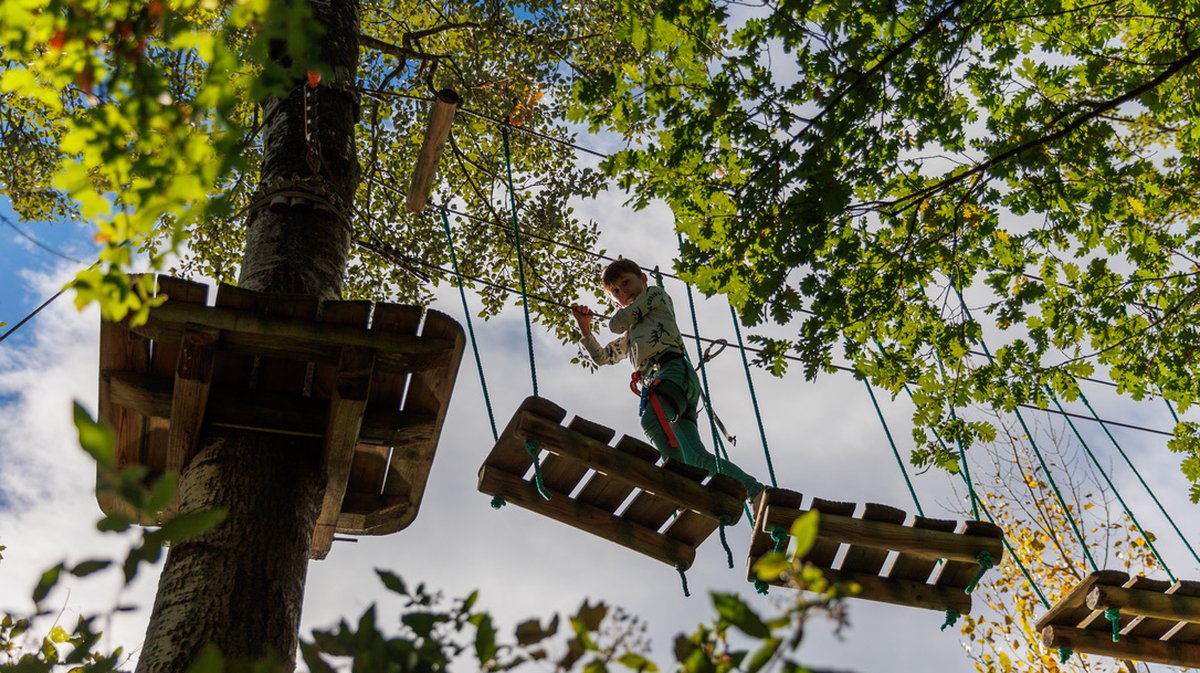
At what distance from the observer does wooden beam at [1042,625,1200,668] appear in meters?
4.49

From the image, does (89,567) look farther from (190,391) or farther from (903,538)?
(903,538)

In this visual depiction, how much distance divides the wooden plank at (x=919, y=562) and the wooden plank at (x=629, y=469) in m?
0.83

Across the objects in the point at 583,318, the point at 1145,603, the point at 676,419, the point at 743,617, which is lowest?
the point at 743,617

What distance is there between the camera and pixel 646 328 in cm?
498

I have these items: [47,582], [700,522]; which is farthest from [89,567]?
[700,522]

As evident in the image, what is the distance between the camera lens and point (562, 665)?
3.66ft

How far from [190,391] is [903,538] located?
2.68 meters

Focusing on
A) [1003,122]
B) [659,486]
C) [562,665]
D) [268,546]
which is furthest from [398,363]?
[1003,122]

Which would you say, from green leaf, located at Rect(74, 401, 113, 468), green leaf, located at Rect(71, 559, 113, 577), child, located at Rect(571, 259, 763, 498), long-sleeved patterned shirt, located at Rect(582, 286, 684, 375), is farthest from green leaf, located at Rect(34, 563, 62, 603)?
long-sleeved patterned shirt, located at Rect(582, 286, 684, 375)

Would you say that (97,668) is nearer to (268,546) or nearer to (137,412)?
(268,546)

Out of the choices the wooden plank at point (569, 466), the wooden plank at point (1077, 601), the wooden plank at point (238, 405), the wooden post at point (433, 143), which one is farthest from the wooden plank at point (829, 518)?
the wooden post at point (433, 143)

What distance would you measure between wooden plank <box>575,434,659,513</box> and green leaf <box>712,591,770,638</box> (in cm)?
255

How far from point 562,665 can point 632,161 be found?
2.96 meters

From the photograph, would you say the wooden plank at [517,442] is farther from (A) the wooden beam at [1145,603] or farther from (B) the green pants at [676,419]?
(A) the wooden beam at [1145,603]
